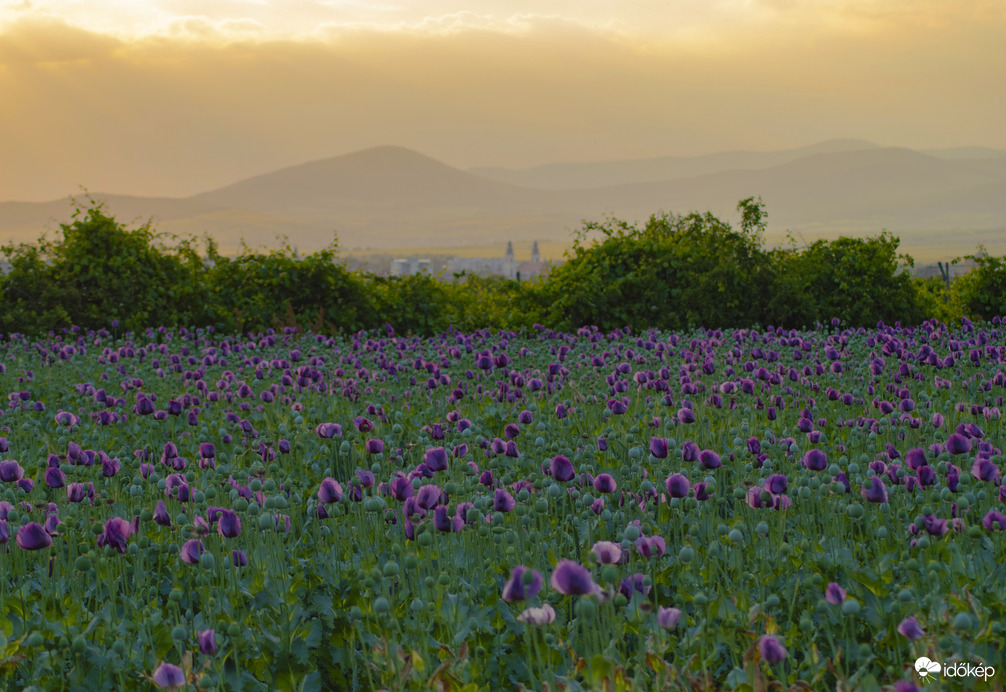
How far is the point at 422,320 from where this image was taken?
13.9 meters

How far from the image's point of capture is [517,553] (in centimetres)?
382

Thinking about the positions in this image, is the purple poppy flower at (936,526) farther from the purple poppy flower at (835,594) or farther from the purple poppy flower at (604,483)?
the purple poppy flower at (604,483)

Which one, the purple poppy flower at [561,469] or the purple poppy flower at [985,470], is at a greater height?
the purple poppy flower at [561,469]

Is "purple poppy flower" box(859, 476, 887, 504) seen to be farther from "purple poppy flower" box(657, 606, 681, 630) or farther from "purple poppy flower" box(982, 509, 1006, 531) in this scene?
"purple poppy flower" box(657, 606, 681, 630)

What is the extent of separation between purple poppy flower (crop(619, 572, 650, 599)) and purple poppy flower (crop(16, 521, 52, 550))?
2.14 meters

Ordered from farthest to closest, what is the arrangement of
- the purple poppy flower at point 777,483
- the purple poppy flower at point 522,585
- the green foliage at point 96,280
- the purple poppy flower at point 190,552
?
the green foliage at point 96,280
the purple poppy flower at point 777,483
the purple poppy flower at point 190,552
the purple poppy flower at point 522,585

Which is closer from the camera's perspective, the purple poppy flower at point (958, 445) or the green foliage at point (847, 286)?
the purple poppy flower at point (958, 445)

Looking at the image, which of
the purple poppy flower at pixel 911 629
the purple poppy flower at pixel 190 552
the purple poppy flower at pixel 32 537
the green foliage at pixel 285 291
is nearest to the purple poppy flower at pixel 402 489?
the purple poppy flower at pixel 190 552

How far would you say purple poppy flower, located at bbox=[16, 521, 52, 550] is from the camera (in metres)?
3.16

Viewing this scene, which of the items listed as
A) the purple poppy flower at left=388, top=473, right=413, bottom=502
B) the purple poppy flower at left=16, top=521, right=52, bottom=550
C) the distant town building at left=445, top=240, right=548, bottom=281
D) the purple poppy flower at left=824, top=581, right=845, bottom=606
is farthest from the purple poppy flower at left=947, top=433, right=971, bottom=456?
the distant town building at left=445, top=240, right=548, bottom=281

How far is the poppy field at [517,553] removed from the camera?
273 centimetres

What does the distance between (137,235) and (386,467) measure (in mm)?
10554

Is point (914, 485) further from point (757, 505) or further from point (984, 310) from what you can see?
point (984, 310)

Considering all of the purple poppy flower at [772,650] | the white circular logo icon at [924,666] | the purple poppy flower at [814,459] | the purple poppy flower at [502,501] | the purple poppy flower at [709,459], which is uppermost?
the purple poppy flower at [709,459]
